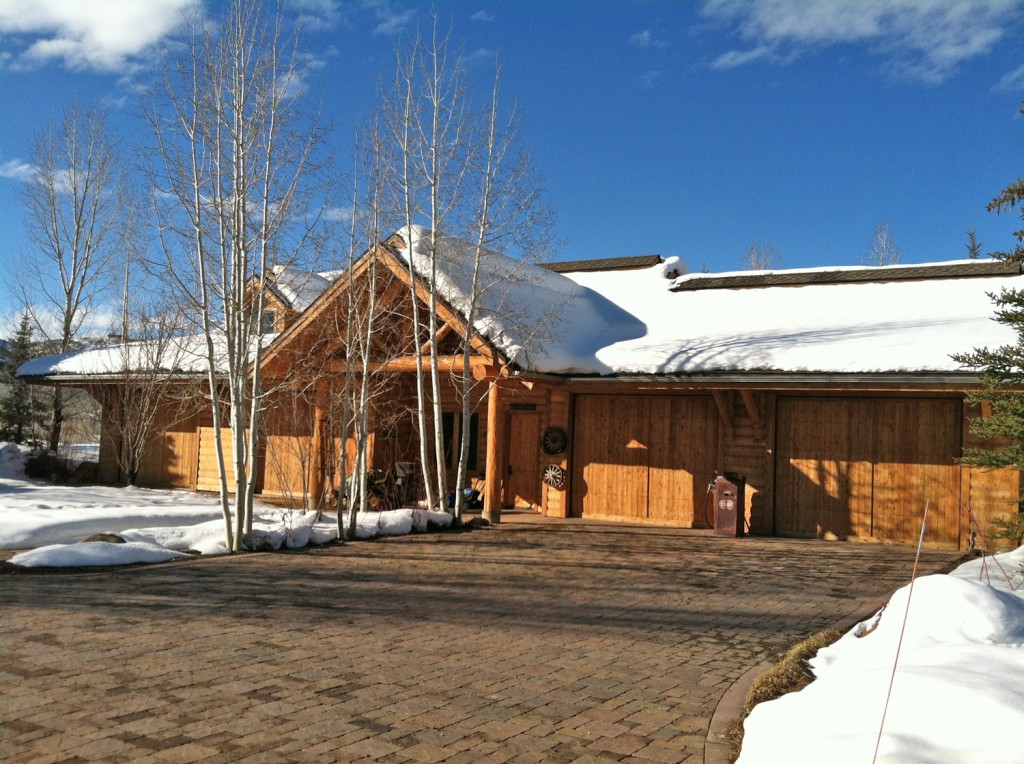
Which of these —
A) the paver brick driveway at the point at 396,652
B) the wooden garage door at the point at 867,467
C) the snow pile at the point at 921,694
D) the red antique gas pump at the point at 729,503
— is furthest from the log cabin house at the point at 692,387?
the snow pile at the point at 921,694

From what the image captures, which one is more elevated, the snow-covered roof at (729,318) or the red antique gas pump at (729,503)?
the snow-covered roof at (729,318)

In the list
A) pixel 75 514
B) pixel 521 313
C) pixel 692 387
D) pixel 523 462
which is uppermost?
pixel 521 313

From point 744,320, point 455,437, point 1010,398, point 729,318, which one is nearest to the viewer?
point 1010,398

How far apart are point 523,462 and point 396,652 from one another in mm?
12038

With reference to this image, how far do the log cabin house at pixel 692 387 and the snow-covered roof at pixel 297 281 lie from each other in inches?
3.9

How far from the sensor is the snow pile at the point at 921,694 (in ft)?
12.7

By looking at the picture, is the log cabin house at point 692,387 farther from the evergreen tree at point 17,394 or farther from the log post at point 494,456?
the evergreen tree at point 17,394

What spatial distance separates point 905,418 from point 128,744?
12439mm

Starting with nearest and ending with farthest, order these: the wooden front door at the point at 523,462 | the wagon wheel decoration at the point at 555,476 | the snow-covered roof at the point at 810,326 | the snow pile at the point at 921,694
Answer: the snow pile at the point at 921,694, the snow-covered roof at the point at 810,326, the wagon wheel decoration at the point at 555,476, the wooden front door at the point at 523,462

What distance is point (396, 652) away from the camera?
625 cm

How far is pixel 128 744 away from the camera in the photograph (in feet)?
13.9

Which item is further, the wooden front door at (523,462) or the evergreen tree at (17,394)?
the evergreen tree at (17,394)

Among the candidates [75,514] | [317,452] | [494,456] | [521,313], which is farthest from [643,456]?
[75,514]

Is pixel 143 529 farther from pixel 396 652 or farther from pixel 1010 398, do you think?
pixel 1010 398
